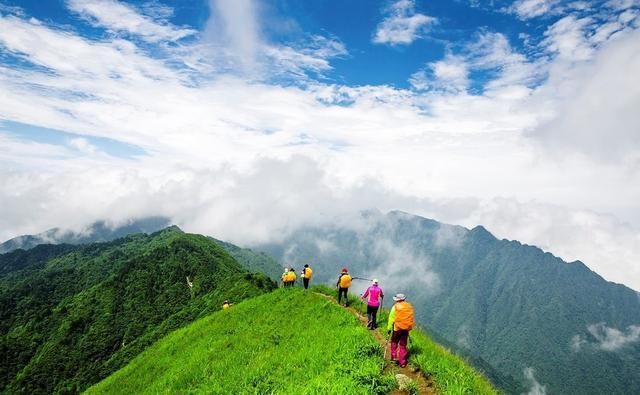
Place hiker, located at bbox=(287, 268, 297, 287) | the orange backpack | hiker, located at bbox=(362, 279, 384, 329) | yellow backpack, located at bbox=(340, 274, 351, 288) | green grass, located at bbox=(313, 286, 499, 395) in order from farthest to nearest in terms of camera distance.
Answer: hiker, located at bbox=(287, 268, 297, 287)
yellow backpack, located at bbox=(340, 274, 351, 288)
hiker, located at bbox=(362, 279, 384, 329)
the orange backpack
green grass, located at bbox=(313, 286, 499, 395)

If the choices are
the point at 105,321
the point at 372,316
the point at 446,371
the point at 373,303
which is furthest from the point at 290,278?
the point at 105,321

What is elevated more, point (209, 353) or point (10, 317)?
point (209, 353)

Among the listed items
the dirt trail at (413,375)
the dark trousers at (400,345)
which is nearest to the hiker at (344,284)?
the dirt trail at (413,375)

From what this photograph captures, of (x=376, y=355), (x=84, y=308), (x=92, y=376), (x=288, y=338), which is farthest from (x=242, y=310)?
(x=84, y=308)

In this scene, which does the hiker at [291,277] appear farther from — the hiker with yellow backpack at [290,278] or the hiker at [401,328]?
the hiker at [401,328]

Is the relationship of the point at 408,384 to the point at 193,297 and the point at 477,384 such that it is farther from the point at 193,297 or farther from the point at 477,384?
the point at 193,297

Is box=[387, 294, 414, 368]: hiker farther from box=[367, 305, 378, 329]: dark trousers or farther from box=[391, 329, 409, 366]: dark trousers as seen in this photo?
box=[367, 305, 378, 329]: dark trousers

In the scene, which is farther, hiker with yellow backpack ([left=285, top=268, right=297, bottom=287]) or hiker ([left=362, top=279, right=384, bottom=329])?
hiker with yellow backpack ([left=285, top=268, right=297, bottom=287])

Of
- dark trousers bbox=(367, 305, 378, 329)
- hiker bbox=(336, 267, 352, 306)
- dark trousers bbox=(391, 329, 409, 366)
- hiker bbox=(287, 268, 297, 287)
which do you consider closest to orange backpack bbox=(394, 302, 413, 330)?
dark trousers bbox=(391, 329, 409, 366)

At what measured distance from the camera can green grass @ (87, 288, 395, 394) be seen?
1347cm

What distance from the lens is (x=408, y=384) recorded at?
12.8m

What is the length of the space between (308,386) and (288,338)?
307 inches

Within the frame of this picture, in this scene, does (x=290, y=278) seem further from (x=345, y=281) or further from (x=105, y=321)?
(x=105, y=321)

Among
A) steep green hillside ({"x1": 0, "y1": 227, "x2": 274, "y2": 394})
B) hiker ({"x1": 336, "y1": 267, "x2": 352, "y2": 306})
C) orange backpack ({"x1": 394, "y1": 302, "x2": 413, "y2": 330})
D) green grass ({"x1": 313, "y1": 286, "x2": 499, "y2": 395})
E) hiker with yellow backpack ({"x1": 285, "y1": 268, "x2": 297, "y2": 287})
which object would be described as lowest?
steep green hillside ({"x1": 0, "y1": 227, "x2": 274, "y2": 394})
